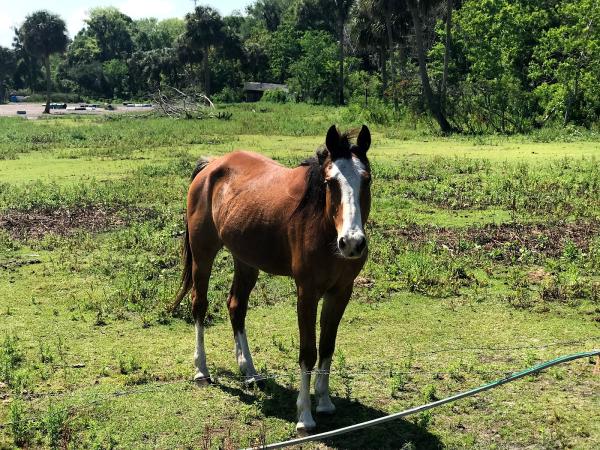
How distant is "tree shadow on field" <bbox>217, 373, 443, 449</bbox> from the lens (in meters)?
4.54

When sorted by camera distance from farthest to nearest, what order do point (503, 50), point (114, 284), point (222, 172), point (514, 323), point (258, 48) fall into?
point (258, 48), point (503, 50), point (114, 284), point (514, 323), point (222, 172)

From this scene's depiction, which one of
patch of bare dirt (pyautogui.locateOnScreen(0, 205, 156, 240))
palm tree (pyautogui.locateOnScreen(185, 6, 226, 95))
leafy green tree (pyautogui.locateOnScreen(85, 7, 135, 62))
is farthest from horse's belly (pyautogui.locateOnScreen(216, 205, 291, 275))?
leafy green tree (pyautogui.locateOnScreen(85, 7, 135, 62))

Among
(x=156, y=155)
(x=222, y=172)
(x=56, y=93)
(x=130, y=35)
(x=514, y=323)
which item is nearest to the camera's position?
(x=222, y=172)

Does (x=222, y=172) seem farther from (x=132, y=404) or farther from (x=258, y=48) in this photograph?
(x=258, y=48)

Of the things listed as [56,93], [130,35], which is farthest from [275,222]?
[130,35]

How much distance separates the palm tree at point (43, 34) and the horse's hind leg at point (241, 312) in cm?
5877

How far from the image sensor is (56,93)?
90438 mm

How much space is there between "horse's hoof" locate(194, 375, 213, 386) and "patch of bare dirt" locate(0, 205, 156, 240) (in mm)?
6462

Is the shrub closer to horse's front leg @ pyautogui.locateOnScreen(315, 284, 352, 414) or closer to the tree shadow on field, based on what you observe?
the tree shadow on field

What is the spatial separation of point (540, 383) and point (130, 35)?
129450 millimetres

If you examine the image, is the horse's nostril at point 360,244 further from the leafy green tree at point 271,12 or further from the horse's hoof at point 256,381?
the leafy green tree at point 271,12

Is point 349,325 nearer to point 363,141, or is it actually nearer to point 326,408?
point 326,408

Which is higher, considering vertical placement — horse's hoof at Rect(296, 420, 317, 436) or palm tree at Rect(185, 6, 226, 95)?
palm tree at Rect(185, 6, 226, 95)

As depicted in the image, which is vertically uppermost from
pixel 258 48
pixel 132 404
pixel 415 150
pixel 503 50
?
pixel 258 48
